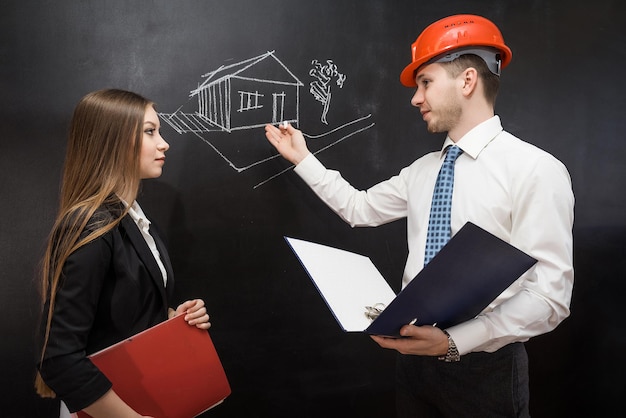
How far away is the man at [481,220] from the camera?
134cm

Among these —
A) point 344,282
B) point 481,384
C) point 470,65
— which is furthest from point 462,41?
point 481,384

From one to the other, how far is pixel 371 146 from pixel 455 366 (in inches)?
34.5

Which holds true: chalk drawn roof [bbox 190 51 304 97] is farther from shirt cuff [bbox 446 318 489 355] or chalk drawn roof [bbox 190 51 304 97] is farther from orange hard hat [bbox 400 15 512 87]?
shirt cuff [bbox 446 318 489 355]

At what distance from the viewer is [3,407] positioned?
1721 millimetres

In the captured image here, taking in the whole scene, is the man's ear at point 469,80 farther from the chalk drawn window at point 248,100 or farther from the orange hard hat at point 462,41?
the chalk drawn window at point 248,100

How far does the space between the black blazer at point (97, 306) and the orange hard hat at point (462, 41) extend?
1.00m

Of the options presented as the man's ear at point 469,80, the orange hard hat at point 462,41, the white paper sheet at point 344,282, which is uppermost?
the orange hard hat at point 462,41

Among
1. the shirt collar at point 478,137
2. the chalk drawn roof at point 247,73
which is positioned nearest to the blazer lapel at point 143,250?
the chalk drawn roof at point 247,73

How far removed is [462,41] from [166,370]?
1225 millimetres

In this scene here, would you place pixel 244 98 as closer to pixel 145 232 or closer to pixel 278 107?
pixel 278 107

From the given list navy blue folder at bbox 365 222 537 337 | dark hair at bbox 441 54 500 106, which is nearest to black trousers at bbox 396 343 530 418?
navy blue folder at bbox 365 222 537 337

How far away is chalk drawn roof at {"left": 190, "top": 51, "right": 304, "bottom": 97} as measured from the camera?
1822mm

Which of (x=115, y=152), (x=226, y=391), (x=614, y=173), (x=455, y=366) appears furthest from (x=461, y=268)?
(x=614, y=173)

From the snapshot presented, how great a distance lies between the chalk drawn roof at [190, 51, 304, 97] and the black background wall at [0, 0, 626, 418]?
0.9 inches
